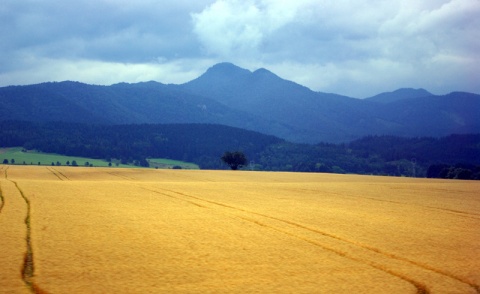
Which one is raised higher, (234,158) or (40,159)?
(234,158)

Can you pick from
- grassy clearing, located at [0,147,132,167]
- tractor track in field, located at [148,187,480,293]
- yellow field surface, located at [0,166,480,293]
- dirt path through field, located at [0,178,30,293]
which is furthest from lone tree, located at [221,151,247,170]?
tractor track in field, located at [148,187,480,293]

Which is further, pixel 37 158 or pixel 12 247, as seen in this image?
pixel 37 158

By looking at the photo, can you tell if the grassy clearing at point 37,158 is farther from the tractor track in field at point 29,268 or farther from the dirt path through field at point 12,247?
the tractor track in field at point 29,268

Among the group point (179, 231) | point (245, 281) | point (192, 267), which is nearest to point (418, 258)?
point (245, 281)

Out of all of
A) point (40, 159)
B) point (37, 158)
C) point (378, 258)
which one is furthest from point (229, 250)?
point (37, 158)

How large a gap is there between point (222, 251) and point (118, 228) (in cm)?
689

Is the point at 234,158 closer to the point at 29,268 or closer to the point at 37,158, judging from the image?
the point at 37,158

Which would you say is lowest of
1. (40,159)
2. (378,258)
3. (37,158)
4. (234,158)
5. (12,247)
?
(378,258)

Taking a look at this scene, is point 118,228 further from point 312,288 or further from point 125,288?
point 312,288

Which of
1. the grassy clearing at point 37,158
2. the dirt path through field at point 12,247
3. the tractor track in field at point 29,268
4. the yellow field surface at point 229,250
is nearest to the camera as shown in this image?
the tractor track in field at point 29,268

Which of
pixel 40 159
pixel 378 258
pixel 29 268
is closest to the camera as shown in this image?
pixel 29 268

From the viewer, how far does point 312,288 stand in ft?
42.3

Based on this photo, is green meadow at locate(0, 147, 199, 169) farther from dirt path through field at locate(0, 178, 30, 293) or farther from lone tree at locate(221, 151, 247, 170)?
dirt path through field at locate(0, 178, 30, 293)

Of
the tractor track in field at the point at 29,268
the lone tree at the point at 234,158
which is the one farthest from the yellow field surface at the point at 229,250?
the lone tree at the point at 234,158
